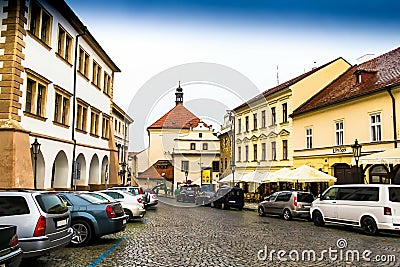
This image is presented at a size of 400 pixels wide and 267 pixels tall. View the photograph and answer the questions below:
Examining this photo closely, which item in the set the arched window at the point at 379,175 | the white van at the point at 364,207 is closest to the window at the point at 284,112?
the arched window at the point at 379,175

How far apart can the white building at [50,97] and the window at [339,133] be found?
18410 mm

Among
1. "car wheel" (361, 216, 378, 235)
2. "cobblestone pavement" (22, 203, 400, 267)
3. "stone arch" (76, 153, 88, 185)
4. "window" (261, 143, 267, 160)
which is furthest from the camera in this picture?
"window" (261, 143, 267, 160)

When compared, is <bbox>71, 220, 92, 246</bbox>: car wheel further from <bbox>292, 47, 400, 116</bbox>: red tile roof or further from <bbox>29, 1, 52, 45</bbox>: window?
<bbox>292, 47, 400, 116</bbox>: red tile roof

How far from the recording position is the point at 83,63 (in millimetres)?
30109

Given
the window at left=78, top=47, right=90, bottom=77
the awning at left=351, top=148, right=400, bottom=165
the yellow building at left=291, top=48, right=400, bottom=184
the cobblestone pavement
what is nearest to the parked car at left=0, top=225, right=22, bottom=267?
the cobblestone pavement

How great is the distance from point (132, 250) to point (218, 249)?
240 cm

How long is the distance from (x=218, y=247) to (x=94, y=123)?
23.4 meters

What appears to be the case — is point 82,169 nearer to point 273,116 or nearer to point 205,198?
point 205,198

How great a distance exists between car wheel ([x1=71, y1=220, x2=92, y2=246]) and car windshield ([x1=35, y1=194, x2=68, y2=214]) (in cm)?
221

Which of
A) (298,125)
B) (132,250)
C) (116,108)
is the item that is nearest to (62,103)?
(132,250)

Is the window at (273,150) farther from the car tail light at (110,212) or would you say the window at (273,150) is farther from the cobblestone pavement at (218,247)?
the car tail light at (110,212)

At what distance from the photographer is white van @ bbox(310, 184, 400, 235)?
1497cm

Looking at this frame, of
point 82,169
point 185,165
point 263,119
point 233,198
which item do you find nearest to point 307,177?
point 233,198

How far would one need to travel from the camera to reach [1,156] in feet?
59.7
